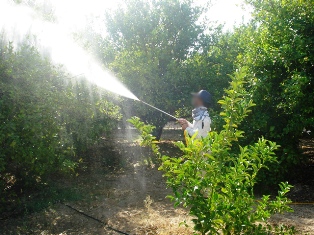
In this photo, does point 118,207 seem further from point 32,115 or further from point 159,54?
point 159,54

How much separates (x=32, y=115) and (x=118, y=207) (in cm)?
235

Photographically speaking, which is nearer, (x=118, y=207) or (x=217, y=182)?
(x=217, y=182)

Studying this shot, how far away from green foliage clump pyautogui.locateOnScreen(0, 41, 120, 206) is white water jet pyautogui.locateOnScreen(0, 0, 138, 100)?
35 cm

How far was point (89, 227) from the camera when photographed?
5.09 metres

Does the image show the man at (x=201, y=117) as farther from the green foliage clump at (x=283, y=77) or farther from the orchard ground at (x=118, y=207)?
the green foliage clump at (x=283, y=77)

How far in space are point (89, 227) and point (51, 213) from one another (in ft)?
3.52

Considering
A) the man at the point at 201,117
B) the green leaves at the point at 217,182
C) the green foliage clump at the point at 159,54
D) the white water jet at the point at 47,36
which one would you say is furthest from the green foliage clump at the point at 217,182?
the green foliage clump at the point at 159,54

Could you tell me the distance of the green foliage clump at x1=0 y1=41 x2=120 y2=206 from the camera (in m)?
5.24

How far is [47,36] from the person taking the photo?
22.2 ft

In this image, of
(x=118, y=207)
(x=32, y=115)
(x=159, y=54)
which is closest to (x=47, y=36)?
(x=32, y=115)

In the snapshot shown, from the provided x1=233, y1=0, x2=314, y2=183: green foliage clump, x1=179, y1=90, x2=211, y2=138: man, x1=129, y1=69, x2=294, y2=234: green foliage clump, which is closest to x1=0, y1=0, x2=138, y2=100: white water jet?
x1=179, y1=90, x2=211, y2=138: man

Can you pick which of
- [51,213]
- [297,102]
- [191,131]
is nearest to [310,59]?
[297,102]

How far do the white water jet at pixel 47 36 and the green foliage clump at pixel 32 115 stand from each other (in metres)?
0.35

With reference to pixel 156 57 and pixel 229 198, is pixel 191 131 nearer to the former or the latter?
pixel 229 198
